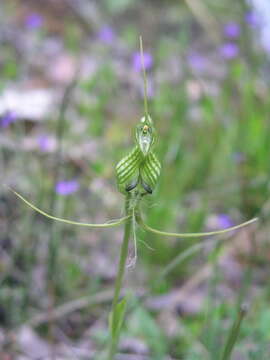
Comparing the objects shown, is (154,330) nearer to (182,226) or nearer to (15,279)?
(15,279)

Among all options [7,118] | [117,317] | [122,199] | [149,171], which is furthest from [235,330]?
Result: [122,199]

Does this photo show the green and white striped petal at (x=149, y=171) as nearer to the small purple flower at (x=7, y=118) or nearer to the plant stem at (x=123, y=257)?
the plant stem at (x=123, y=257)

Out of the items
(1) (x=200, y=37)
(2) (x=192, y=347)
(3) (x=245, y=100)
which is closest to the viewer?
(2) (x=192, y=347)

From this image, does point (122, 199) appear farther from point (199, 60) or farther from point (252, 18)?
point (199, 60)

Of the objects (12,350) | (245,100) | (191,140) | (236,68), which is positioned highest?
(236,68)

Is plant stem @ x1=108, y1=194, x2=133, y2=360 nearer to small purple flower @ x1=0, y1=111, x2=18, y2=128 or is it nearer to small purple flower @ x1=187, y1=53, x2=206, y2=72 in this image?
small purple flower @ x1=0, y1=111, x2=18, y2=128

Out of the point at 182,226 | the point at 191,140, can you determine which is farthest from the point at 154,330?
the point at 191,140
